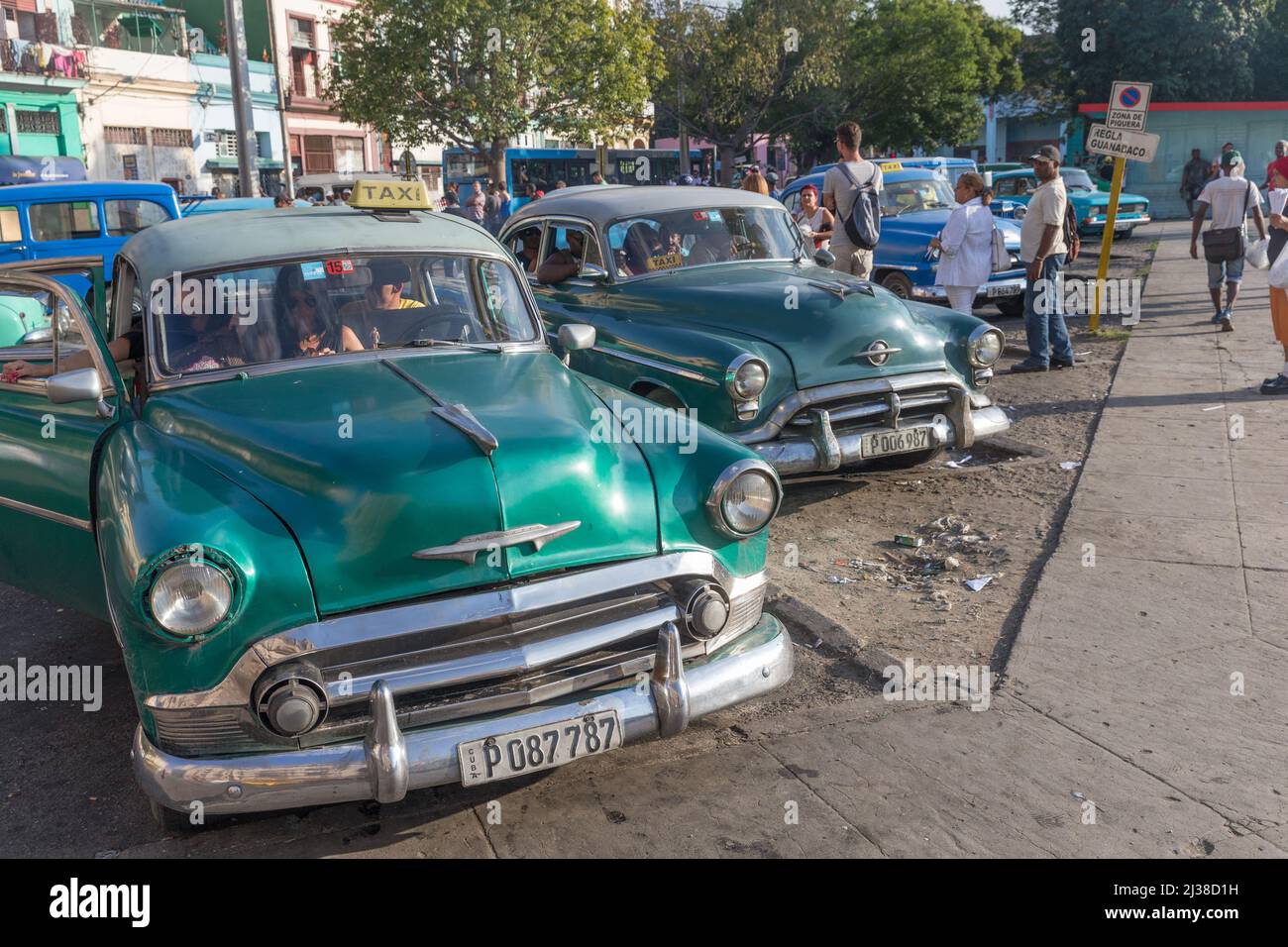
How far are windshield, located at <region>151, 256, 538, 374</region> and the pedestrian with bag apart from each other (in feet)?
20.5

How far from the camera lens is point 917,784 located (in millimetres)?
3770

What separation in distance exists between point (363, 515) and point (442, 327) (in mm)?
1557

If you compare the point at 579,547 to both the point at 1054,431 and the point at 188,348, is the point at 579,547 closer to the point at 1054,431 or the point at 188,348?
the point at 188,348

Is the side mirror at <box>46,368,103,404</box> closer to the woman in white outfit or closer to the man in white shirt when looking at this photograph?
the woman in white outfit

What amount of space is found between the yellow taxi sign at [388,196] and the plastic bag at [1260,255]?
29.8 ft

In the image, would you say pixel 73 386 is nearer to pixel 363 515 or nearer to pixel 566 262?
pixel 363 515

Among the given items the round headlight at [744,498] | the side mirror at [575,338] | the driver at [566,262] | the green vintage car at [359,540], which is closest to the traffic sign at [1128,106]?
the driver at [566,262]

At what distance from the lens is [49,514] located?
4254 millimetres

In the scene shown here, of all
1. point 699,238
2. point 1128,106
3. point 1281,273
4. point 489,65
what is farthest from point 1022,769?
point 489,65

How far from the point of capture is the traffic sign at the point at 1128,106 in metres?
11.6

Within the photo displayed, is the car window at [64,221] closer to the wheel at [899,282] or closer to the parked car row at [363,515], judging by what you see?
the wheel at [899,282]

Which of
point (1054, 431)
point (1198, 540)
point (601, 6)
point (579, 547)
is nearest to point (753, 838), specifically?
point (579, 547)
